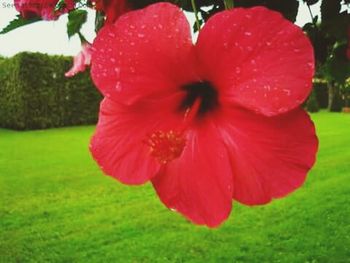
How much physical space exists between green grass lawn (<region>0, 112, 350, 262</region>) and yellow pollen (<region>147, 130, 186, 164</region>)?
3.77 meters

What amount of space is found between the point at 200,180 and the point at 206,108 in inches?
2.3

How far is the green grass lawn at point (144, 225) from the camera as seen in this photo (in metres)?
4.22

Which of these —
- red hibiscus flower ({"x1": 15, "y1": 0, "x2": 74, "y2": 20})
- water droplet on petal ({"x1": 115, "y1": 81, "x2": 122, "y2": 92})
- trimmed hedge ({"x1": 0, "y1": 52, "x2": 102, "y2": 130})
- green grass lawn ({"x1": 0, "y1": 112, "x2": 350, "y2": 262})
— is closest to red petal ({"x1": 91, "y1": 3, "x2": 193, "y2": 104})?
water droplet on petal ({"x1": 115, "y1": 81, "x2": 122, "y2": 92})

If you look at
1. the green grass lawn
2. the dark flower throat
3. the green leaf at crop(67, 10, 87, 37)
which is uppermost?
the dark flower throat

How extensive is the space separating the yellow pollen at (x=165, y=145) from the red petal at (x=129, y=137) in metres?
0.02

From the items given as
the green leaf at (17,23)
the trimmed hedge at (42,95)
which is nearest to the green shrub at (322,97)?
the trimmed hedge at (42,95)

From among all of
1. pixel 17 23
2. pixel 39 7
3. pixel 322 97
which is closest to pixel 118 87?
pixel 39 7

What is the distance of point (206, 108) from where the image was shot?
44 cm

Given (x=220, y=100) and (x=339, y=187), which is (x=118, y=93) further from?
(x=339, y=187)

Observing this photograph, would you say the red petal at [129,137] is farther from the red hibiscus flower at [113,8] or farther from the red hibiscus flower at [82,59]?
the red hibiscus flower at [82,59]

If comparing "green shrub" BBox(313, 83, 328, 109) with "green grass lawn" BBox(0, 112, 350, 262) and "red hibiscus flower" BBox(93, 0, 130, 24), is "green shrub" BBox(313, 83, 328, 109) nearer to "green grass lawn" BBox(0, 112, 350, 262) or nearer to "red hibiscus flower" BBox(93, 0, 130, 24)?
"green grass lawn" BBox(0, 112, 350, 262)

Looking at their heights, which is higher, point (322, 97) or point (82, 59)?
point (82, 59)

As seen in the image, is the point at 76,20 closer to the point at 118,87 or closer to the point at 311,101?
the point at 118,87

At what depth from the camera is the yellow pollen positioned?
0.38 meters
